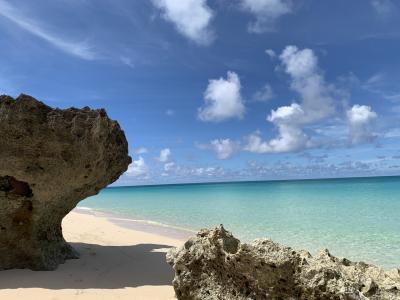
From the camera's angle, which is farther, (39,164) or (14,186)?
(14,186)

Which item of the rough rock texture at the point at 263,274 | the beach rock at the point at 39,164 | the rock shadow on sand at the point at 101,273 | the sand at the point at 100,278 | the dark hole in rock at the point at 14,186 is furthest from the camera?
the dark hole in rock at the point at 14,186

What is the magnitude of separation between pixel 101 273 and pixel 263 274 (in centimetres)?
430

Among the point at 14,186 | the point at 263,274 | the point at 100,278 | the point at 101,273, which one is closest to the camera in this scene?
the point at 263,274

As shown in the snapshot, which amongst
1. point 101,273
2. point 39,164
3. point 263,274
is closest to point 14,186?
point 39,164

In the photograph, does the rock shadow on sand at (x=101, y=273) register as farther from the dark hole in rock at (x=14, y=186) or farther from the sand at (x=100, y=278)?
the dark hole in rock at (x=14, y=186)

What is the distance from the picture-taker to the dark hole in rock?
7.09 metres

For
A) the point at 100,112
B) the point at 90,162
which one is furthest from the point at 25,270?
the point at 100,112

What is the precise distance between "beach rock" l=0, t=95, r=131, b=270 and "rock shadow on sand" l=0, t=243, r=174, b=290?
45 cm

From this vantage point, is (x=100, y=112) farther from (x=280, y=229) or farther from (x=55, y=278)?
(x=280, y=229)

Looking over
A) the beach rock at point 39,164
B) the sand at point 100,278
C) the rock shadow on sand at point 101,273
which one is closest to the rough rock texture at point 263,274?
the sand at point 100,278

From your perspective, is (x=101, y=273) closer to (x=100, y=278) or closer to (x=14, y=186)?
(x=100, y=278)

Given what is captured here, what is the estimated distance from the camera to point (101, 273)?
723cm

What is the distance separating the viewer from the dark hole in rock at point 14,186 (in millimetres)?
7086

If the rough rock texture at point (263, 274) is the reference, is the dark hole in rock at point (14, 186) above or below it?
above
